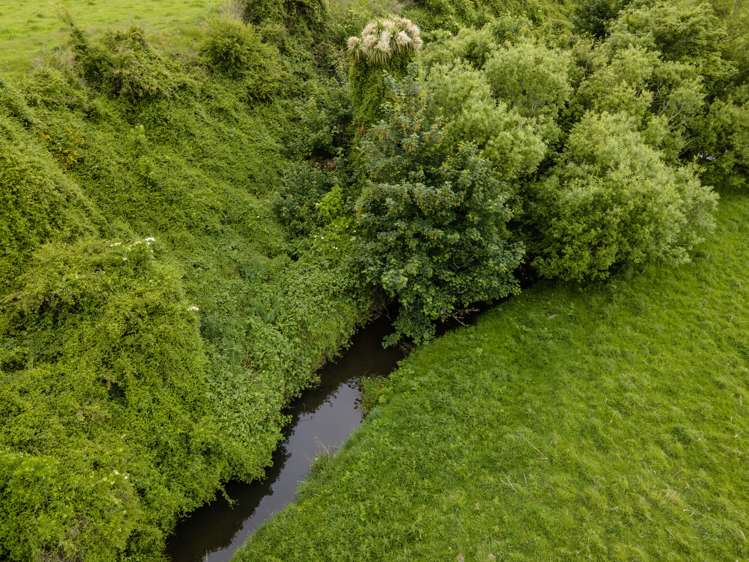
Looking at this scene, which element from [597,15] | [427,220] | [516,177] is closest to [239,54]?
[427,220]

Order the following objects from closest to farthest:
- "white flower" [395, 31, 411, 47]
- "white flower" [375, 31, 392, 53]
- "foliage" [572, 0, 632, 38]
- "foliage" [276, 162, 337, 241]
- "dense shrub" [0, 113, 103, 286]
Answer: "dense shrub" [0, 113, 103, 286], "white flower" [375, 31, 392, 53], "white flower" [395, 31, 411, 47], "foliage" [276, 162, 337, 241], "foliage" [572, 0, 632, 38]

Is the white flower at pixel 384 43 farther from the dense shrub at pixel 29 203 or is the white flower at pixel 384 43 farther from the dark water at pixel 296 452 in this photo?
the dense shrub at pixel 29 203

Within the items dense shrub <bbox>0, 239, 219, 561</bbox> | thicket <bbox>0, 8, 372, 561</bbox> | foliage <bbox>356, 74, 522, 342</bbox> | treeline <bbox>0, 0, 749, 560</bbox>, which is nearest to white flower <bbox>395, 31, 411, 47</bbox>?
treeline <bbox>0, 0, 749, 560</bbox>

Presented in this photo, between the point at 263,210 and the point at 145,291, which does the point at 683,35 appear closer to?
the point at 263,210

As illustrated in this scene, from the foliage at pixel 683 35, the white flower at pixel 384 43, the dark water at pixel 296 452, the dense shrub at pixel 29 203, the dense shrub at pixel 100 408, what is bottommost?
the dark water at pixel 296 452

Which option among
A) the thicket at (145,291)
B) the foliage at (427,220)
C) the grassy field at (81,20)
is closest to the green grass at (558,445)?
the foliage at (427,220)

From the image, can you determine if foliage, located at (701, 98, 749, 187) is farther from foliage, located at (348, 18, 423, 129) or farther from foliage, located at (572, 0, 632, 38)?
foliage, located at (348, 18, 423, 129)
